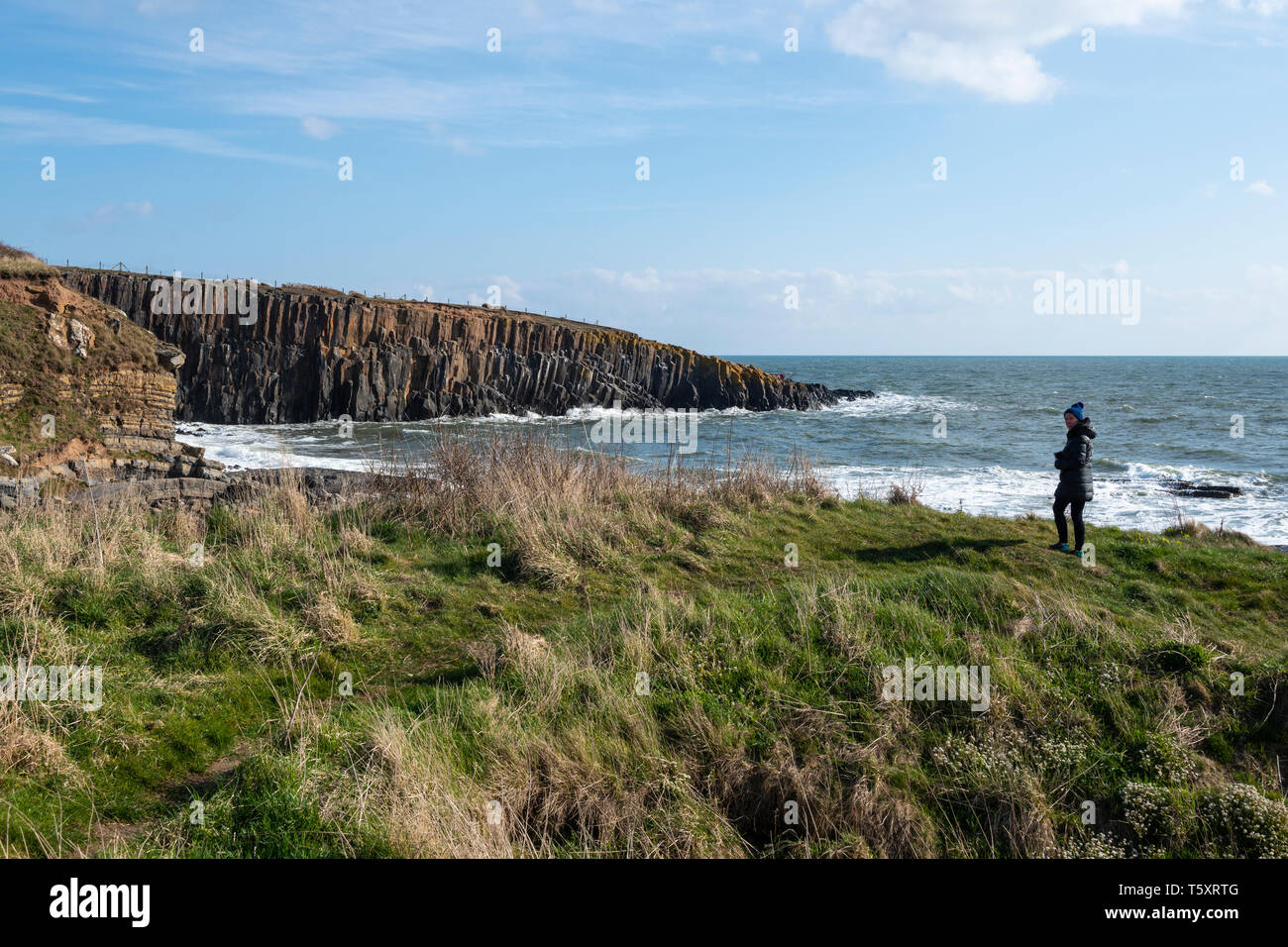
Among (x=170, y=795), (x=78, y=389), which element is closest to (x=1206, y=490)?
(x=170, y=795)

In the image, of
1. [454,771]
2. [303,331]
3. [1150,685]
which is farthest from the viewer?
[303,331]

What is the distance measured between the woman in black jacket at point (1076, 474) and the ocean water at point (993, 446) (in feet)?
18.0

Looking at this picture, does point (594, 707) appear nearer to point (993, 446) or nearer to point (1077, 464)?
point (1077, 464)

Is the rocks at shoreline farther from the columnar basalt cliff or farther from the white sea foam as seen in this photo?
the columnar basalt cliff

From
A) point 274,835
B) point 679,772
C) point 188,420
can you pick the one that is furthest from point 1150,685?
point 188,420

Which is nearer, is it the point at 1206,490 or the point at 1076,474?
the point at 1076,474

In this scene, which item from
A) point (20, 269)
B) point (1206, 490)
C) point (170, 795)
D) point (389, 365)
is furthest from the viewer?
point (389, 365)

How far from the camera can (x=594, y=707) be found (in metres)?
5.48

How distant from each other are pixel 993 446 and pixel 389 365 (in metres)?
32.9

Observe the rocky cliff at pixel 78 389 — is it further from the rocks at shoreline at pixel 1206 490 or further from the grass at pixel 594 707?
the rocks at shoreline at pixel 1206 490
